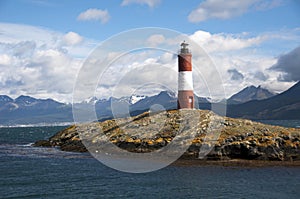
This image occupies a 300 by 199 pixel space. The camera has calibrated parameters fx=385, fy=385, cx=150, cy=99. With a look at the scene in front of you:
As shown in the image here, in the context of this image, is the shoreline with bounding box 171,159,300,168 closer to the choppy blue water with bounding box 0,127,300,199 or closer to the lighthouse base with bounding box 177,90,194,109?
the choppy blue water with bounding box 0,127,300,199

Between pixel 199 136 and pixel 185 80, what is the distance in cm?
1284

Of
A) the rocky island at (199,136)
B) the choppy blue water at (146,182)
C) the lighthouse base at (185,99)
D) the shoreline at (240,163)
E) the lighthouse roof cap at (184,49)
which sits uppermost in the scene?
the lighthouse roof cap at (184,49)

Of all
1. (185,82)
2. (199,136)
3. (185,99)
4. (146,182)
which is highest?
(185,82)

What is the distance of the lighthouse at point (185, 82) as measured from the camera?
207 ft

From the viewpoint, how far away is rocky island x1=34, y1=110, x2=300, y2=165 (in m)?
49.1

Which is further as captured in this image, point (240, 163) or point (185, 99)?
point (185, 99)

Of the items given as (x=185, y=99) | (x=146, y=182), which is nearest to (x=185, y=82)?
(x=185, y=99)

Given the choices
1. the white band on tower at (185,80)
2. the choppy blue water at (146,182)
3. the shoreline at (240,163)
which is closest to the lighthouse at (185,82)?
the white band on tower at (185,80)

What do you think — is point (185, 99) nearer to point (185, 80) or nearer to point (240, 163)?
point (185, 80)

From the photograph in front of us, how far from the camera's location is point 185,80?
63125mm

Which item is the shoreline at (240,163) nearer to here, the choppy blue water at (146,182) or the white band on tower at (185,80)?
the choppy blue water at (146,182)

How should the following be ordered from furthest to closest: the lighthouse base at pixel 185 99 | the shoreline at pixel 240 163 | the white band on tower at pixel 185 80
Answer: the lighthouse base at pixel 185 99 < the white band on tower at pixel 185 80 < the shoreline at pixel 240 163

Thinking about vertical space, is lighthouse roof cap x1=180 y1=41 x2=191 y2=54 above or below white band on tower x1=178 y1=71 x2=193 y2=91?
above

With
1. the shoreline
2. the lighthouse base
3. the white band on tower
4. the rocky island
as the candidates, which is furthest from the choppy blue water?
the white band on tower
